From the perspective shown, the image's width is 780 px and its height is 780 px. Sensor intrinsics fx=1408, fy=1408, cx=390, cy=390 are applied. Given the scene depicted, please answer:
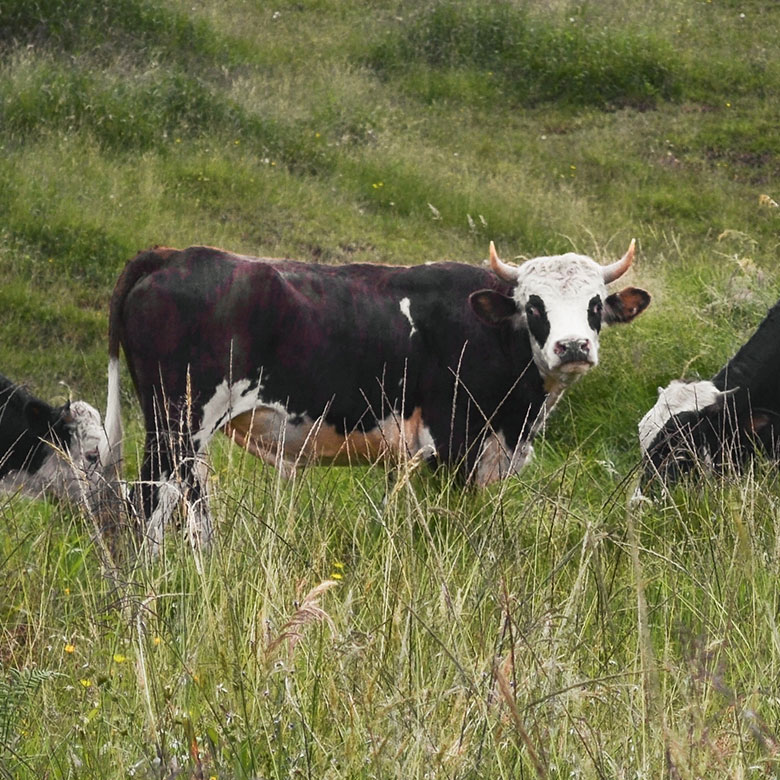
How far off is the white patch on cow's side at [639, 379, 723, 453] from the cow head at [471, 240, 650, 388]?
0.52m

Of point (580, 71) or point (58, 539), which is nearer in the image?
point (58, 539)

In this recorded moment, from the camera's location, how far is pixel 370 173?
16.6 meters

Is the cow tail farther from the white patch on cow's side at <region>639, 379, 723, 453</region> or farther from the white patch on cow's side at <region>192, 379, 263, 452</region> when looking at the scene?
the white patch on cow's side at <region>639, 379, 723, 453</region>

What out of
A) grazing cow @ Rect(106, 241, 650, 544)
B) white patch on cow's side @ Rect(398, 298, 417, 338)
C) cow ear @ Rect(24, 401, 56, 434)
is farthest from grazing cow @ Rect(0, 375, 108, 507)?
white patch on cow's side @ Rect(398, 298, 417, 338)

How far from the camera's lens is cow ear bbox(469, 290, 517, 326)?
7.33 metres

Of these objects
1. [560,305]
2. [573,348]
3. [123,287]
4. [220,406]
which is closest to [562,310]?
[560,305]

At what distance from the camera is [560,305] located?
7.17 metres

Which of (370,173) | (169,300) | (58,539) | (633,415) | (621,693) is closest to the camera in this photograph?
(621,693)

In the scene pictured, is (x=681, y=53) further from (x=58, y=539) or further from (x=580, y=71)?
(x=58, y=539)

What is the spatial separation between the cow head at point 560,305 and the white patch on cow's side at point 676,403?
20.6 inches

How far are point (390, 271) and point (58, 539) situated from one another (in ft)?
8.18

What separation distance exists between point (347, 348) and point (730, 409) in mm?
2107

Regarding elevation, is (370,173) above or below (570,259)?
below

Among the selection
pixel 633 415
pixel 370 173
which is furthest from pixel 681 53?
pixel 633 415
